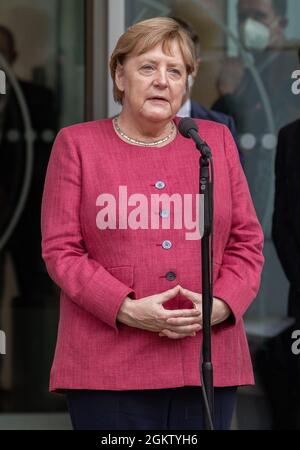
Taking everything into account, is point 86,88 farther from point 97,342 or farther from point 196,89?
point 97,342

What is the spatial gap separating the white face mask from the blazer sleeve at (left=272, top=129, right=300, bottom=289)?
0.49m

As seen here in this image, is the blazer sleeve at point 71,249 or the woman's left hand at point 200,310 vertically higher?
the blazer sleeve at point 71,249

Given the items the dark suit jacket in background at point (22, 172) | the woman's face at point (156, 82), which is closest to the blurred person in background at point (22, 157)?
the dark suit jacket in background at point (22, 172)

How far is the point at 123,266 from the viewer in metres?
3.53

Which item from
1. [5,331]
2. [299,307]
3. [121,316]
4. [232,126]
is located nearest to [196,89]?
[232,126]

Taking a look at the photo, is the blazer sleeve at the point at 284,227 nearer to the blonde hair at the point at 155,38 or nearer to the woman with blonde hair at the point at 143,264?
the woman with blonde hair at the point at 143,264

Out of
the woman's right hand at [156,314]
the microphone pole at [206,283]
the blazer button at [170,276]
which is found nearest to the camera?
the microphone pole at [206,283]

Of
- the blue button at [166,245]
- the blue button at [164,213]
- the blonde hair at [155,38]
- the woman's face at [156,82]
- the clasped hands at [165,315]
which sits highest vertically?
the blonde hair at [155,38]

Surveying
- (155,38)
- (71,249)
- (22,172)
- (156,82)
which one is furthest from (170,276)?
(22,172)

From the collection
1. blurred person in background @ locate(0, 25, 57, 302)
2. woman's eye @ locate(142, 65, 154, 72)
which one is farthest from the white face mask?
woman's eye @ locate(142, 65, 154, 72)

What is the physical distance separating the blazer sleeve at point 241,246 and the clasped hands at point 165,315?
0.12 m

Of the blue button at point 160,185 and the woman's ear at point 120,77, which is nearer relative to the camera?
→ the blue button at point 160,185

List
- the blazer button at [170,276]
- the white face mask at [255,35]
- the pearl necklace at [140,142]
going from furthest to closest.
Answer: the white face mask at [255,35], the pearl necklace at [140,142], the blazer button at [170,276]

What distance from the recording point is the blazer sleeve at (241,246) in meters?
3.59
